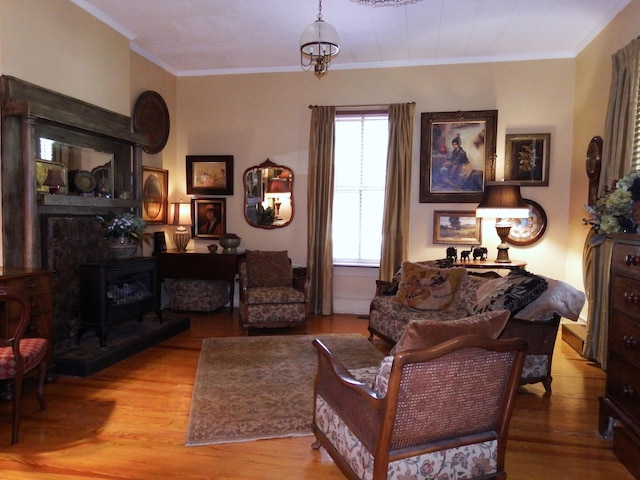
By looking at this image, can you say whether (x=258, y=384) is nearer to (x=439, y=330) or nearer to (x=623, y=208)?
(x=439, y=330)

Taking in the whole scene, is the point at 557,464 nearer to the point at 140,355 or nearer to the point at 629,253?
the point at 629,253

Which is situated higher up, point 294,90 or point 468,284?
point 294,90

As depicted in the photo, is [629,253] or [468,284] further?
[468,284]

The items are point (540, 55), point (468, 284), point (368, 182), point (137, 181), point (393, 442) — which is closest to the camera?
point (393, 442)

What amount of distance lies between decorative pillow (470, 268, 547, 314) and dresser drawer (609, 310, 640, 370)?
679mm

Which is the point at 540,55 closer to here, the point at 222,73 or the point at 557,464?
the point at 222,73

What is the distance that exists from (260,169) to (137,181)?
5.97 feet

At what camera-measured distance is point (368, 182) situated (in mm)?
6164

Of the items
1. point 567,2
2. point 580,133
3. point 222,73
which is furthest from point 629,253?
point 222,73

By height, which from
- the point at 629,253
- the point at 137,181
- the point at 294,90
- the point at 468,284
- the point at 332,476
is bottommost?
the point at 332,476

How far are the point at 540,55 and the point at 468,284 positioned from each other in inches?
133

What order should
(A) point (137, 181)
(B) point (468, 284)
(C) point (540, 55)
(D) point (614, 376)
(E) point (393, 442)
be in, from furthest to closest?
(C) point (540, 55), (A) point (137, 181), (B) point (468, 284), (D) point (614, 376), (E) point (393, 442)

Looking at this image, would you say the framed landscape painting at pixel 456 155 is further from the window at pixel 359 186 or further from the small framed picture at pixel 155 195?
the small framed picture at pixel 155 195

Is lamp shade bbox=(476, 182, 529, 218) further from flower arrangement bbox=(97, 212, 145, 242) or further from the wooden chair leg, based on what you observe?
the wooden chair leg
